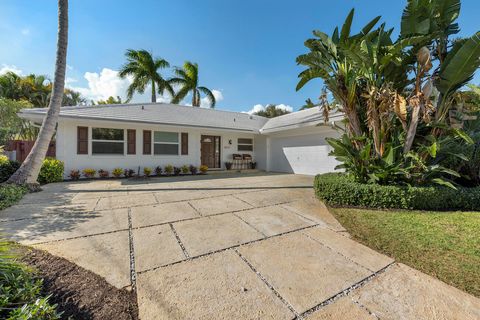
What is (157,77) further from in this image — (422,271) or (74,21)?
(422,271)

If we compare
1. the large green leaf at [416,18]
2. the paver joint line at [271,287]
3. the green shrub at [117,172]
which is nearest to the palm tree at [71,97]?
the green shrub at [117,172]

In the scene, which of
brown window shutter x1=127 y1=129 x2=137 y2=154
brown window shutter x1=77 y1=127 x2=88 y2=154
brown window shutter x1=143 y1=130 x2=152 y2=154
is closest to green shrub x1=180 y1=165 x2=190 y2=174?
brown window shutter x1=143 y1=130 x2=152 y2=154

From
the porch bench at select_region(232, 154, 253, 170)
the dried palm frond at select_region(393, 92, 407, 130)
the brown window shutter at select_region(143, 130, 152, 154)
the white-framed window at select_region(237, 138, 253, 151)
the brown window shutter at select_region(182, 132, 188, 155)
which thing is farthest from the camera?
the white-framed window at select_region(237, 138, 253, 151)

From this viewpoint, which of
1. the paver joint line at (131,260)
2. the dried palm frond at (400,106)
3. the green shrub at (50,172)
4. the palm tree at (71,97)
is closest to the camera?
the paver joint line at (131,260)

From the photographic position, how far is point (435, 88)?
17.2 feet

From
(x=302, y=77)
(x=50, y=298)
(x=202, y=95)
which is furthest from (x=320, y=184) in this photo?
(x=202, y=95)

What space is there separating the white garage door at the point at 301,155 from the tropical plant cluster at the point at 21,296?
417 inches

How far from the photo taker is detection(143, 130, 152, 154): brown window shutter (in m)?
11.2

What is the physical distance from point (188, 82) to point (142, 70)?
3730mm

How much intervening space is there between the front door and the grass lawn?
Result: 32.8 feet

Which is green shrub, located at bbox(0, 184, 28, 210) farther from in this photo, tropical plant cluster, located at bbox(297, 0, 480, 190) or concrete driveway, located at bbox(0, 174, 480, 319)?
tropical plant cluster, located at bbox(297, 0, 480, 190)

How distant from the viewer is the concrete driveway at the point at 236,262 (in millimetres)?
1889

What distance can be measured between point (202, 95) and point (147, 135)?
9042 mm

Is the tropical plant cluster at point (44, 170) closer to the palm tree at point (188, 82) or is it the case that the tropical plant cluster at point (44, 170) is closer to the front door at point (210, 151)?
the front door at point (210, 151)
